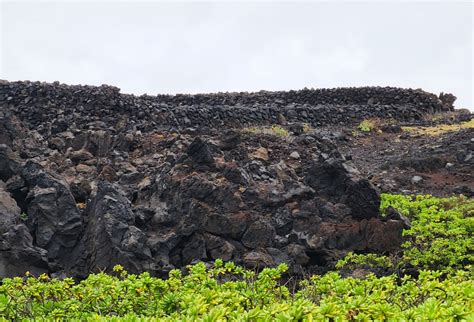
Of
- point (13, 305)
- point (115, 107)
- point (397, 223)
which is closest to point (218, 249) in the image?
point (397, 223)

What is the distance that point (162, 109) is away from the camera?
63.5 ft

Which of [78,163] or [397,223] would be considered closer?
[397,223]

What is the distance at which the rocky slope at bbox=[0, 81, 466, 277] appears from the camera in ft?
29.5

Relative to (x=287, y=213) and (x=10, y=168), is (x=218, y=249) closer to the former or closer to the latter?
(x=287, y=213)

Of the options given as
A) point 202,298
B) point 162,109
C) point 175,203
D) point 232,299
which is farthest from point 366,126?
point 202,298

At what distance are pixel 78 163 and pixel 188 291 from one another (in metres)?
8.36

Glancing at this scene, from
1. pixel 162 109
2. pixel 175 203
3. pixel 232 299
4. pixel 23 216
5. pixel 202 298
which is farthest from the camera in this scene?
pixel 162 109

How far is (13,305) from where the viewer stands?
503 cm

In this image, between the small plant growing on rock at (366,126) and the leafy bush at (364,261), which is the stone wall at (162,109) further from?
the leafy bush at (364,261)

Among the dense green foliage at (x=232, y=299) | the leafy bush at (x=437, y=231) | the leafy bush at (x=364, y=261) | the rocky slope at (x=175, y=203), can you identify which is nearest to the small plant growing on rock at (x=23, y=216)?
the rocky slope at (x=175, y=203)

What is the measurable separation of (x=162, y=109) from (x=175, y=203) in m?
9.73

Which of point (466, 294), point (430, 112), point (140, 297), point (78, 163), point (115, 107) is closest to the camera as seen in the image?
point (466, 294)

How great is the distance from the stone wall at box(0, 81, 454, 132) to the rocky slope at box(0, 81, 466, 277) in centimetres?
262

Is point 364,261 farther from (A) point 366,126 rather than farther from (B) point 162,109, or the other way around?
(A) point 366,126
